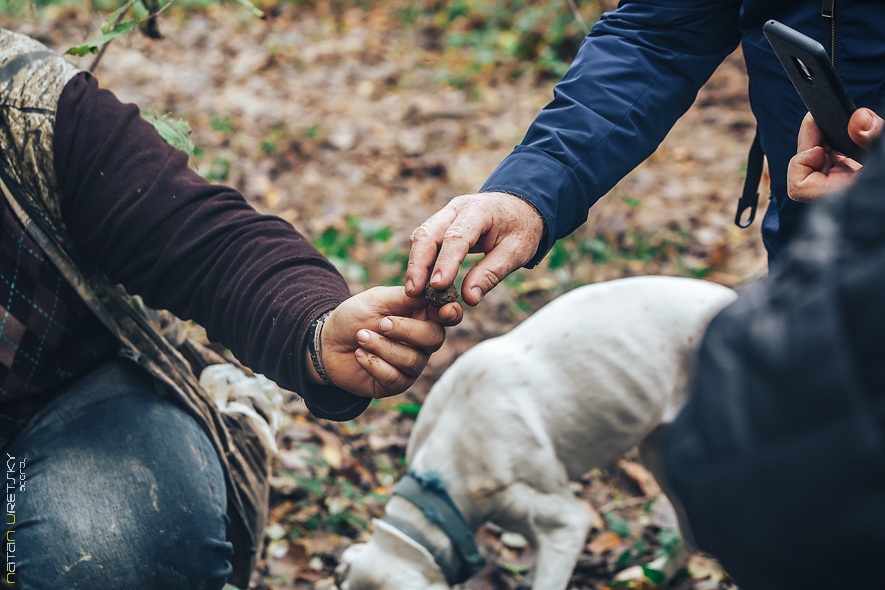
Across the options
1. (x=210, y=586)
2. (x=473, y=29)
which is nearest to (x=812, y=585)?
(x=210, y=586)

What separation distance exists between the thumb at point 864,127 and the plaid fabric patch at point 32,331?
165cm

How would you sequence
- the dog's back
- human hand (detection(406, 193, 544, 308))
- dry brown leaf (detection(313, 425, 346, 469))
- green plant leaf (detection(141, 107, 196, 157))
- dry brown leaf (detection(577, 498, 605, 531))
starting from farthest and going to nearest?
dry brown leaf (detection(313, 425, 346, 469))
dry brown leaf (detection(577, 498, 605, 531))
the dog's back
green plant leaf (detection(141, 107, 196, 157))
human hand (detection(406, 193, 544, 308))

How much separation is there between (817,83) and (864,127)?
0.44 feet

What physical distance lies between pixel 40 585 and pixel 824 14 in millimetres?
1938

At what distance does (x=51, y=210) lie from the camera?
1.38m

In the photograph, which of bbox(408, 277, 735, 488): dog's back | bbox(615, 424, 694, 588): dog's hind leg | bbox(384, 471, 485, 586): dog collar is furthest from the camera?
bbox(615, 424, 694, 588): dog's hind leg

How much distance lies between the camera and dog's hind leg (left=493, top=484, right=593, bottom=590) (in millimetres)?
1912

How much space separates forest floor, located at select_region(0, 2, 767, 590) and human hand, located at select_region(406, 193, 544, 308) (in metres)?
0.81

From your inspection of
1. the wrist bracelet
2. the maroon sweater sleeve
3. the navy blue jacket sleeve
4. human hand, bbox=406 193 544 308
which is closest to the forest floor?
the maroon sweater sleeve

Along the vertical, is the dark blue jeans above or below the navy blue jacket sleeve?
below

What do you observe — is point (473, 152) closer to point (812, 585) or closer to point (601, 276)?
point (601, 276)

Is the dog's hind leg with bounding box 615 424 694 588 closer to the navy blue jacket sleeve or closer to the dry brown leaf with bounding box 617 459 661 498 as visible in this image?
the dry brown leaf with bounding box 617 459 661 498

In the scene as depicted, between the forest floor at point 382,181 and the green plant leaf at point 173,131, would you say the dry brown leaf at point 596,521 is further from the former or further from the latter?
the green plant leaf at point 173,131

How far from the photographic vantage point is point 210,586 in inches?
56.2
